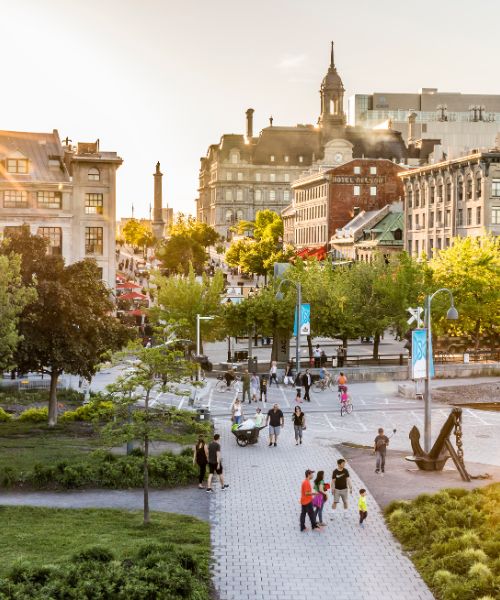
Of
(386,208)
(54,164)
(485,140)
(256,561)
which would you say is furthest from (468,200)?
(485,140)

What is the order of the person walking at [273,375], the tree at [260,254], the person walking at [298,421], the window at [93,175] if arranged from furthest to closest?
the tree at [260,254], the window at [93,175], the person walking at [273,375], the person walking at [298,421]

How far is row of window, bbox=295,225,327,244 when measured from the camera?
123931 millimetres

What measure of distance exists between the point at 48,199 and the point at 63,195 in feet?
3.85

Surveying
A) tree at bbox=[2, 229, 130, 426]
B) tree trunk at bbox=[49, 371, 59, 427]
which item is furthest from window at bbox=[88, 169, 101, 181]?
tree trunk at bbox=[49, 371, 59, 427]

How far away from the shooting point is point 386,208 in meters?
110

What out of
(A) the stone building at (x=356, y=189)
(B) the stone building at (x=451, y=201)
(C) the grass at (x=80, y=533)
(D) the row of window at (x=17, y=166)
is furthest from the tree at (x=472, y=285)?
(A) the stone building at (x=356, y=189)

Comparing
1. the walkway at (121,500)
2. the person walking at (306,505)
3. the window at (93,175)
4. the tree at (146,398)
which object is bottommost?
the walkway at (121,500)

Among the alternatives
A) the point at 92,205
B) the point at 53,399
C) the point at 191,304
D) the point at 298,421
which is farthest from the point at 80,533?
the point at 92,205

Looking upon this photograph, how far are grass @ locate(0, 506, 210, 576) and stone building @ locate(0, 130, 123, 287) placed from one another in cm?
4646

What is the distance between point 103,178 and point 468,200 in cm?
3246

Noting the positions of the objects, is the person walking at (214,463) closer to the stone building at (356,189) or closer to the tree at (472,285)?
the tree at (472,285)

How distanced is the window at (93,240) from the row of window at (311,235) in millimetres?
55240

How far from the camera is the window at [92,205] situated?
235 ft

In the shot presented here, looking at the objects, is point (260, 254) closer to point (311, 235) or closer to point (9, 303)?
point (311, 235)
